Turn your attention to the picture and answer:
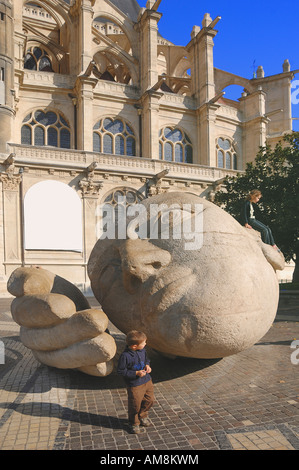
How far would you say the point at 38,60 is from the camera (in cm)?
3278

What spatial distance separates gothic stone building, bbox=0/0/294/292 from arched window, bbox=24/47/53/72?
8cm

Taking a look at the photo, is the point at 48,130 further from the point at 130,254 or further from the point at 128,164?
the point at 130,254

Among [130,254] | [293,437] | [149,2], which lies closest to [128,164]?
[149,2]

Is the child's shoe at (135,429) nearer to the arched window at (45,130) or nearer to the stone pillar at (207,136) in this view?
the arched window at (45,130)

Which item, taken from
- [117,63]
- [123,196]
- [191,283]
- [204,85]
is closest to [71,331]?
[191,283]

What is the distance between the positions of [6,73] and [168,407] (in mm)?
23926

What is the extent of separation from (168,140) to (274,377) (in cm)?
2629

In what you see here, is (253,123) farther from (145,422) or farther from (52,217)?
(145,422)

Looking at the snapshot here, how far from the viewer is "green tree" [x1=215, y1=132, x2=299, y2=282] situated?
15.9 metres

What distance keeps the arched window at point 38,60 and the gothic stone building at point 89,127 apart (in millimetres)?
85

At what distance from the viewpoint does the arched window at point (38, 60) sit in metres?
32.6

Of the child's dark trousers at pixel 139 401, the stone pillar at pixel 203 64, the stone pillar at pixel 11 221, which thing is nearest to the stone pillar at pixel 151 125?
the stone pillar at pixel 203 64

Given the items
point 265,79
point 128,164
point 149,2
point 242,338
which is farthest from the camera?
point 265,79
